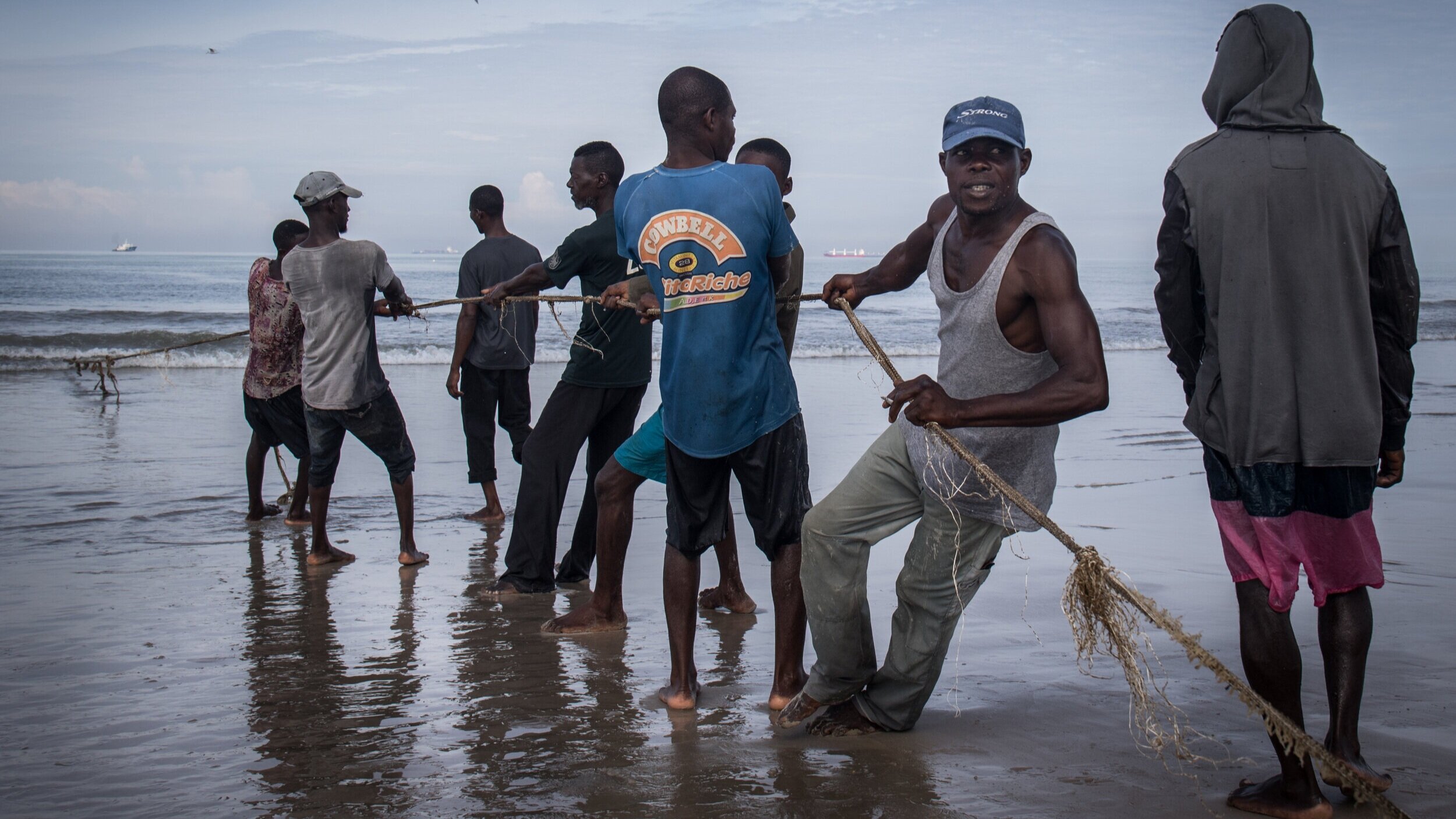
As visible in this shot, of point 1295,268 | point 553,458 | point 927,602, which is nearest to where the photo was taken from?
point 1295,268

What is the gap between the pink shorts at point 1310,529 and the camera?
112 inches

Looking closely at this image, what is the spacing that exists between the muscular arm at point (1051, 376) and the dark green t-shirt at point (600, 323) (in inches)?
89.8

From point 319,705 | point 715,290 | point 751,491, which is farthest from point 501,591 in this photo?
point 715,290

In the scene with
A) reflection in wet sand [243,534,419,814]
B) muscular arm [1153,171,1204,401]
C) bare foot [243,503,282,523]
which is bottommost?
reflection in wet sand [243,534,419,814]

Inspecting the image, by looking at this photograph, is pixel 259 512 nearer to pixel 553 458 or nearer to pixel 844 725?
pixel 553 458

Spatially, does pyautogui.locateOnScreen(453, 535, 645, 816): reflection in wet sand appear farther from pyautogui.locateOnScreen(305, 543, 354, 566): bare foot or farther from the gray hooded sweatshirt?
the gray hooded sweatshirt

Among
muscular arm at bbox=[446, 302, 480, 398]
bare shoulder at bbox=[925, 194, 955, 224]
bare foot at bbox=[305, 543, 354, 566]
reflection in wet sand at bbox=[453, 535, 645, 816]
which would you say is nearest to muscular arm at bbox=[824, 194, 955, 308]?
bare shoulder at bbox=[925, 194, 955, 224]

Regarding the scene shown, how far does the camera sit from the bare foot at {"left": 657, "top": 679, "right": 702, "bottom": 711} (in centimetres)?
371

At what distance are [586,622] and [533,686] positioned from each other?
0.73 m

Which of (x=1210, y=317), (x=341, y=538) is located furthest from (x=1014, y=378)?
(x=341, y=538)

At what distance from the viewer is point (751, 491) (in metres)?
3.72

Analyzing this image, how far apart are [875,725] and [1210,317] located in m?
1.54

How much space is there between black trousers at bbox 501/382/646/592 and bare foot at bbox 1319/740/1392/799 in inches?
125

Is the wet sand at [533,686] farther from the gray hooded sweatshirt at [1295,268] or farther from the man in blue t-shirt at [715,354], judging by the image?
the gray hooded sweatshirt at [1295,268]
